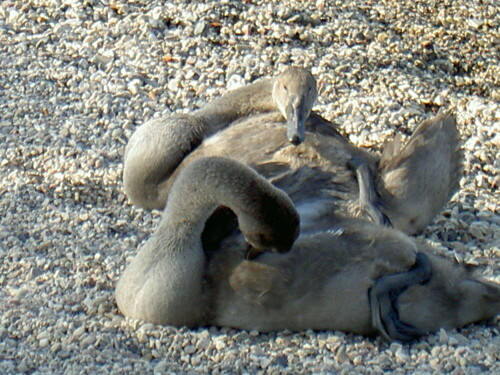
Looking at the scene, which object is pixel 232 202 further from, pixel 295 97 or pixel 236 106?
pixel 236 106

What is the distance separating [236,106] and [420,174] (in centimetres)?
152

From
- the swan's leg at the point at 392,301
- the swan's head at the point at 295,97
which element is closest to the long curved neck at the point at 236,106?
the swan's head at the point at 295,97

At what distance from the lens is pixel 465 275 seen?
6438 millimetres

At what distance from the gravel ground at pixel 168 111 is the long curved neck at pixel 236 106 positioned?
29.2 inches

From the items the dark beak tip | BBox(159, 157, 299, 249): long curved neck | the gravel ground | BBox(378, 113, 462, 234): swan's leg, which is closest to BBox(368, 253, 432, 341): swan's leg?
the gravel ground

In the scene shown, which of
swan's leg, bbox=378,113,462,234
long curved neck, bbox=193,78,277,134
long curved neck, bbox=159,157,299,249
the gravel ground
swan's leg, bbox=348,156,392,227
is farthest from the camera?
long curved neck, bbox=193,78,277,134

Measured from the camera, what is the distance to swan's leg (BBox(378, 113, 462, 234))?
279 inches

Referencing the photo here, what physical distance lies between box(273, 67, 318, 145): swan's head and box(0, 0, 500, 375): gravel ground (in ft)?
3.30

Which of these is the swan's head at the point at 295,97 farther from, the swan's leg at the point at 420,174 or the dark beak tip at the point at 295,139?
the swan's leg at the point at 420,174

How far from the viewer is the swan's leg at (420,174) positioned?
7098 millimetres

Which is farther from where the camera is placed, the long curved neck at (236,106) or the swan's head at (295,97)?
the long curved neck at (236,106)

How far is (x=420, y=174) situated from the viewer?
7.13 meters

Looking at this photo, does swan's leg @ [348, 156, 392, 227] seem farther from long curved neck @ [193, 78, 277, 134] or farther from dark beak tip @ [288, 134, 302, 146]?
long curved neck @ [193, 78, 277, 134]

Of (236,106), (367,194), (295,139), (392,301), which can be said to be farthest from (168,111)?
(392,301)
